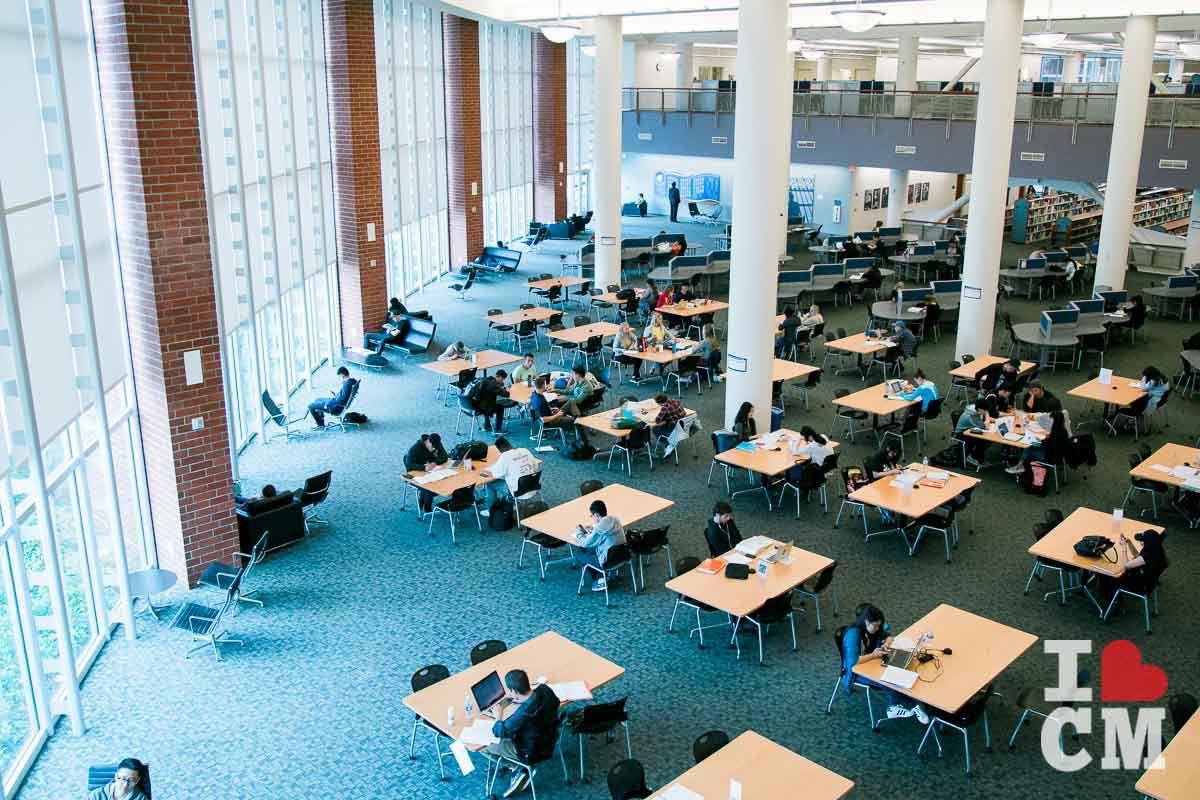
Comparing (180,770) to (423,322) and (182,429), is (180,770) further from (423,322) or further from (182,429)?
(423,322)

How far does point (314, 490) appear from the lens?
Result: 12.6 metres

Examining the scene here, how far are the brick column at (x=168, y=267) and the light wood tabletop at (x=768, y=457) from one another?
5.90 meters

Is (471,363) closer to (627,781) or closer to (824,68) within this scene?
(627,781)

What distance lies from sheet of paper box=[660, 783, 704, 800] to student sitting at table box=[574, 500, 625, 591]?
13.1 ft

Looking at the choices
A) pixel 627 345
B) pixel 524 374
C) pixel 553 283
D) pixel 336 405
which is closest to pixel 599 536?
pixel 524 374

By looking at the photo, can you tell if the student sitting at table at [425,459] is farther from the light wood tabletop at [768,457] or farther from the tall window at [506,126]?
the tall window at [506,126]

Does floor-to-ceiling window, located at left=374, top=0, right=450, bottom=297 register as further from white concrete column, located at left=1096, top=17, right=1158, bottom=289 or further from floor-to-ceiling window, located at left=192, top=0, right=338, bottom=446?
white concrete column, located at left=1096, top=17, right=1158, bottom=289

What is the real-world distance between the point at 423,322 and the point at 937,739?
560 inches

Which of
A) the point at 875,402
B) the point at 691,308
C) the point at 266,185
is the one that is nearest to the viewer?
the point at 875,402

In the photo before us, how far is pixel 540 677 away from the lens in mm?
8398

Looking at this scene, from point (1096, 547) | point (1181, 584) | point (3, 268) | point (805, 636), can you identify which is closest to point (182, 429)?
point (3, 268)

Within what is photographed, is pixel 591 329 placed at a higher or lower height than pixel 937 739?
higher

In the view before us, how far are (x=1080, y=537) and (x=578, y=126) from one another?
32.2 metres

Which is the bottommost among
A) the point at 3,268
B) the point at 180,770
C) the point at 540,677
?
the point at 180,770
